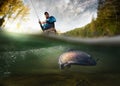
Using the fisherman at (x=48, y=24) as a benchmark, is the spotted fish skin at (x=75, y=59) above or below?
below

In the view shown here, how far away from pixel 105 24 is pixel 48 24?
184 cm

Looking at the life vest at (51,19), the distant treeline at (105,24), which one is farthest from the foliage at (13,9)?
the distant treeline at (105,24)

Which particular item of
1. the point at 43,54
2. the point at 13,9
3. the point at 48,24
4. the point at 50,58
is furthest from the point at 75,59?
the point at 13,9

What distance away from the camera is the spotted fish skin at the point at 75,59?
6796 mm

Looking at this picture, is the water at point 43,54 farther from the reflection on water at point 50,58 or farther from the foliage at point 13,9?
the foliage at point 13,9

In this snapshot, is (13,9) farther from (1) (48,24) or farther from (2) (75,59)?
(2) (75,59)

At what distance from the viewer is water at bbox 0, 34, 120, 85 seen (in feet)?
22.2

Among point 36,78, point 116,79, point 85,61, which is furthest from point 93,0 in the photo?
point 36,78

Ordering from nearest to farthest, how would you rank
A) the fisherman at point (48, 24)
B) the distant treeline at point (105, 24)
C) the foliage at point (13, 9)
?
the distant treeline at point (105, 24) < the fisherman at point (48, 24) < the foliage at point (13, 9)

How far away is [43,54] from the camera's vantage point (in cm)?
699

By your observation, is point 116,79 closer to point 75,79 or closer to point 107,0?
point 75,79

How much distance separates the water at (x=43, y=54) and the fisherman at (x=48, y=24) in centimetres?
30

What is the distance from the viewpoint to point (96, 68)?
270 inches

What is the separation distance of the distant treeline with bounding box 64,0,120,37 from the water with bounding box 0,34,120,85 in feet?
1.05
